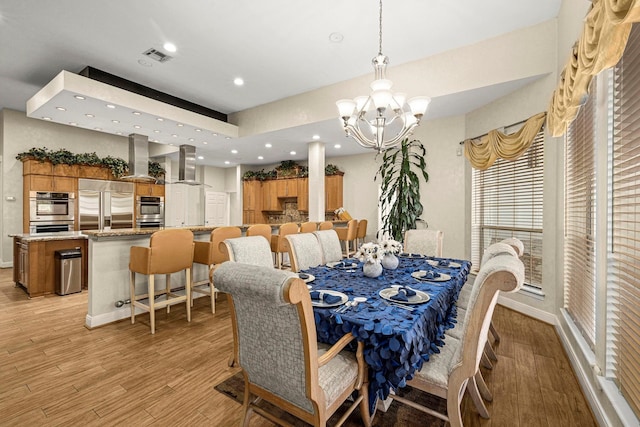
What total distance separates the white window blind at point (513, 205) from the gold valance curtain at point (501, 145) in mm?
173

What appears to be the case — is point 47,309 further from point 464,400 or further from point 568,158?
point 568,158

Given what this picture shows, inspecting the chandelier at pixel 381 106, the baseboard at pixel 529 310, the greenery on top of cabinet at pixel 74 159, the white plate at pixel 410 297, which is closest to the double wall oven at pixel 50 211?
the greenery on top of cabinet at pixel 74 159

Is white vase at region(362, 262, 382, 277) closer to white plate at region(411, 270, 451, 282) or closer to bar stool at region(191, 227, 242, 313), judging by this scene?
white plate at region(411, 270, 451, 282)

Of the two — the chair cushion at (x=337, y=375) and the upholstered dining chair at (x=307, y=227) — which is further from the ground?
the upholstered dining chair at (x=307, y=227)

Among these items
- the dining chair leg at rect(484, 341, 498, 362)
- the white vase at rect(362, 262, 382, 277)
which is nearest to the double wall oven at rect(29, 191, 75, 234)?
the white vase at rect(362, 262, 382, 277)

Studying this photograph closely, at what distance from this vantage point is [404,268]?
2531mm

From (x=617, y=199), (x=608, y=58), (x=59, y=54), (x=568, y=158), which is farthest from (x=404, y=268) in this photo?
(x=59, y=54)

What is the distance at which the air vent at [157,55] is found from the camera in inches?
140

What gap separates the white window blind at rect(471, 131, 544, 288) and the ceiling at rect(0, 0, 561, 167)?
96 centimetres

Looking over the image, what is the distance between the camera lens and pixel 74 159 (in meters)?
5.93

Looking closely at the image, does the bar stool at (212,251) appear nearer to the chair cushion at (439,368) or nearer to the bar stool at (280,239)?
the bar stool at (280,239)

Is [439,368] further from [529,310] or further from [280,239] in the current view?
[280,239]

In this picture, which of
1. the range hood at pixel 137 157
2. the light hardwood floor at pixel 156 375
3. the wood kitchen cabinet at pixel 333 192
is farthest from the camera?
the wood kitchen cabinet at pixel 333 192

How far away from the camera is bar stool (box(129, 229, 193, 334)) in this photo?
2854 millimetres
